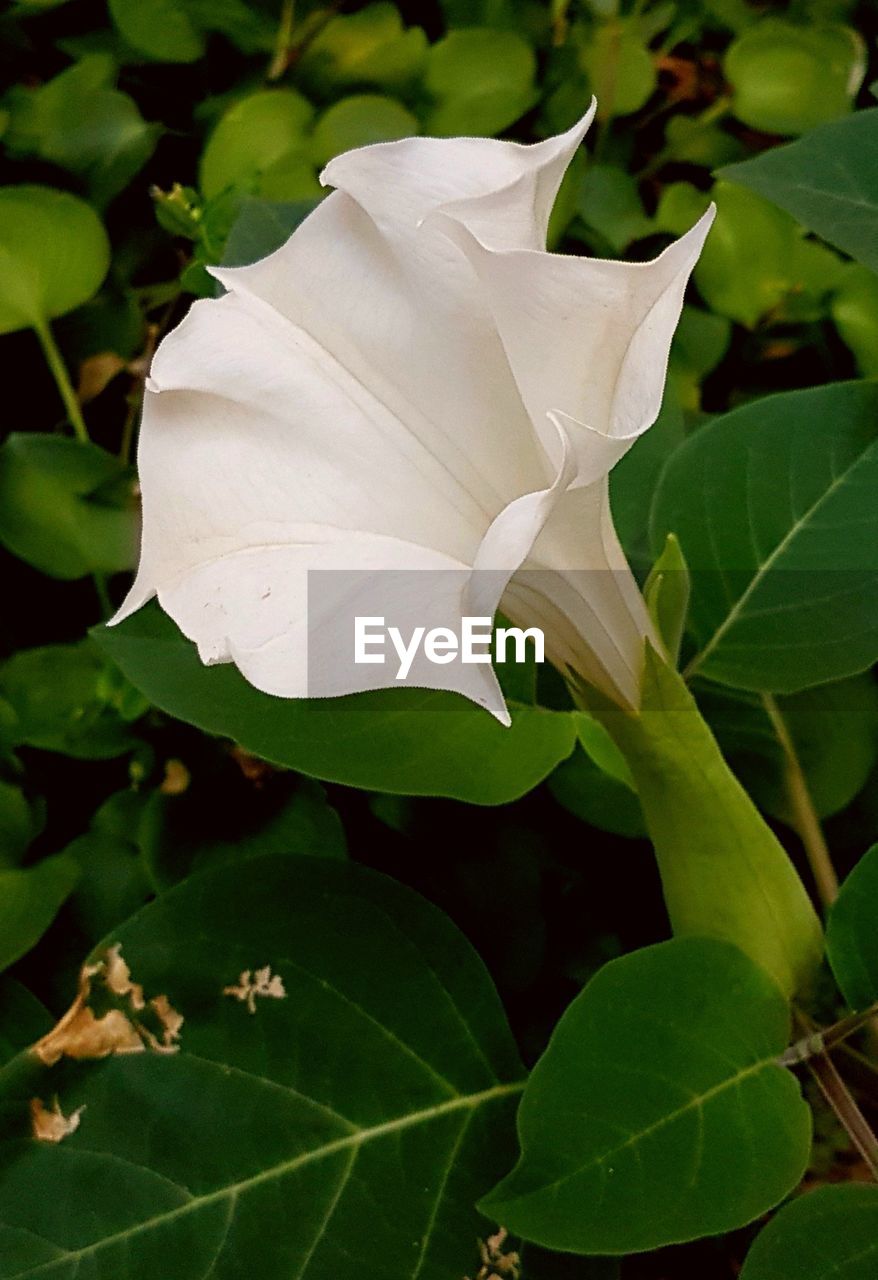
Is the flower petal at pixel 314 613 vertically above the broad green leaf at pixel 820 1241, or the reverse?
the flower petal at pixel 314 613

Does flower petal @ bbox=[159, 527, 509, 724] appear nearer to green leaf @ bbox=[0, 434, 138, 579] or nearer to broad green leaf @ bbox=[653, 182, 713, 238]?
green leaf @ bbox=[0, 434, 138, 579]

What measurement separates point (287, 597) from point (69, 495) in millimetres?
Answer: 423

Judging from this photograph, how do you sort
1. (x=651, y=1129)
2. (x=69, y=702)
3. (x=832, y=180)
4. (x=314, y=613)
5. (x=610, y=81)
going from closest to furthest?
(x=314, y=613), (x=651, y=1129), (x=832, y=180), (x=69, y=702), (x=610, y=81)

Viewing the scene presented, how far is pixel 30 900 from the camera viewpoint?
65 cm

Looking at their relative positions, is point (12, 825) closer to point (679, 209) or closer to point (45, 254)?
point (45, 254)

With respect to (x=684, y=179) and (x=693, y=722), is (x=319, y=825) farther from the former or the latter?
(x=684, y=179)

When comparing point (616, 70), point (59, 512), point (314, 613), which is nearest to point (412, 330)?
point (314, 613)

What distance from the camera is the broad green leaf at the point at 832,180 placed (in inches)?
23.4

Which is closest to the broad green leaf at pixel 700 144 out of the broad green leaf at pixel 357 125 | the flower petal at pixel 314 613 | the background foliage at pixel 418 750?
the background foliage at pixel 418 750

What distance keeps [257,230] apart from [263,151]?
221mm

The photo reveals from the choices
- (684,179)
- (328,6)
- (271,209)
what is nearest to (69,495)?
(271,209)

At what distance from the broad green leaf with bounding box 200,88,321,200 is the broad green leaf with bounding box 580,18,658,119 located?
25 cm

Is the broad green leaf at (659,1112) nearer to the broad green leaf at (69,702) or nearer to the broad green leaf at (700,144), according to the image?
the broad green leaf at (69,702)

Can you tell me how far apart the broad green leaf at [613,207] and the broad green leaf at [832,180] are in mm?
244
